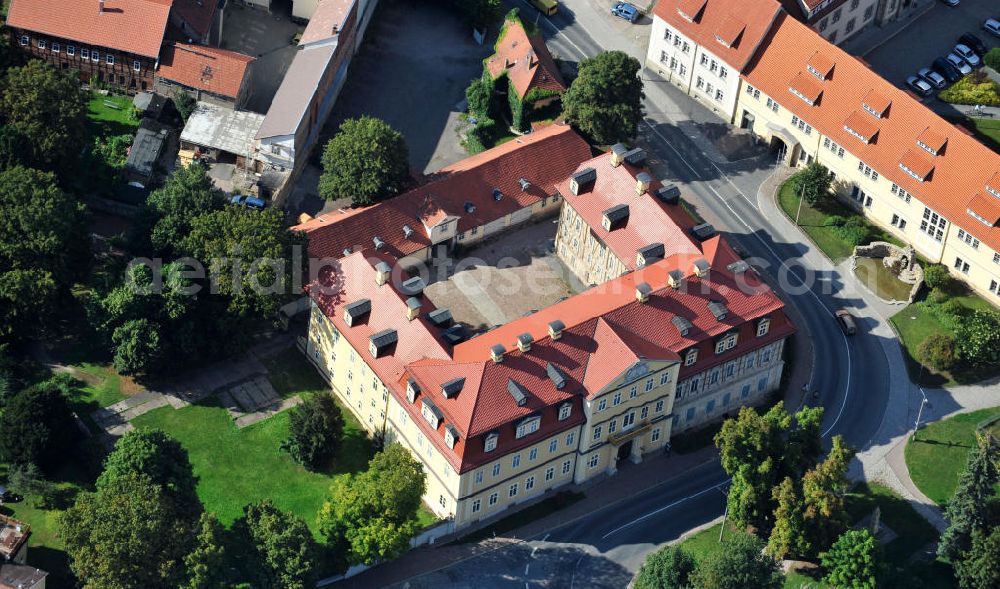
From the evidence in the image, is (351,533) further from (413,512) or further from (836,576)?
(836,576)

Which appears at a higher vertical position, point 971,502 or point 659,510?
point 971,502

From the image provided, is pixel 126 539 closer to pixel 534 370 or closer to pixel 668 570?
pixel 534 370

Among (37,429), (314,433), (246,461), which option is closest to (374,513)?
(314,433)

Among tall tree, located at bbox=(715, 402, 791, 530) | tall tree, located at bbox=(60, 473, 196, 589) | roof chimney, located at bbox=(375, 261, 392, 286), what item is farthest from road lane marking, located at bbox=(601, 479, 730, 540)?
tall tree, located at bbox=(60, 473, 196, 589)

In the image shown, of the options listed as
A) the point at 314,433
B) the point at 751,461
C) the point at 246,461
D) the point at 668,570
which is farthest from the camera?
the point at 246,461

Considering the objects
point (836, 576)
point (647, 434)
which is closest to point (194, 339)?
point (647, 434)

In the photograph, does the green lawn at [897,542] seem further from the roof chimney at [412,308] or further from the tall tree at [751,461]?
the roof chimney at [412,308]

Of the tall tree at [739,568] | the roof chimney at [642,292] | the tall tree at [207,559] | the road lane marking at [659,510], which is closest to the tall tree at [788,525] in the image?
the tall tree at [739,568]
